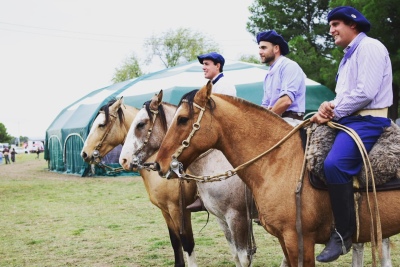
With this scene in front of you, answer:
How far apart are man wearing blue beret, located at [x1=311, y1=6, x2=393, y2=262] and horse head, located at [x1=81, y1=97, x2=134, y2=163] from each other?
3806 millimetres

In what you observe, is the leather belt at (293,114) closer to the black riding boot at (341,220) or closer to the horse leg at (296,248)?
the black riding boot at (341,220)

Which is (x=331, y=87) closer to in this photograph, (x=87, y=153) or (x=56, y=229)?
(x=56, y=229)

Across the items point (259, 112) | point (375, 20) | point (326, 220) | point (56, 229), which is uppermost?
point (375, 20)

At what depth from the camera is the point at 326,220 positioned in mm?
3734

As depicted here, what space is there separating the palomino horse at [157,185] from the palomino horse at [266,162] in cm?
211

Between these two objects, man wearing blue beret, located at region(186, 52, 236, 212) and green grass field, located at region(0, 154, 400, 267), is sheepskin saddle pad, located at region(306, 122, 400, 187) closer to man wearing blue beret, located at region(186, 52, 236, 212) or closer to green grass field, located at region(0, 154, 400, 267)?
man wearing blue beret, located at region(186, 52, 236, 212)

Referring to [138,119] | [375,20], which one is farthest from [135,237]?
[375,20]

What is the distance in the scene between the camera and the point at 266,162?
394cm

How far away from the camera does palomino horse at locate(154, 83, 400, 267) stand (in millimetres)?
3699

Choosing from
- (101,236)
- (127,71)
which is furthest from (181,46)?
(101,236)

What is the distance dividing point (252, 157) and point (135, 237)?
5916 millimetres

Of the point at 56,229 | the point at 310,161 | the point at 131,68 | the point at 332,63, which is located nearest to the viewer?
the point at 310,161

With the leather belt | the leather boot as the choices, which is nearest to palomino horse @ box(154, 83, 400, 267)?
the leather belt

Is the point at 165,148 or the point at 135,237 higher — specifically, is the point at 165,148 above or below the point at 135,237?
above
